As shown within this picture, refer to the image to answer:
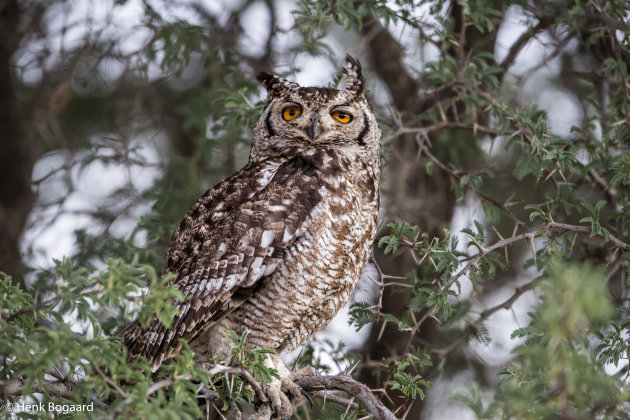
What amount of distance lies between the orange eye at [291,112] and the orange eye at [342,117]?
177 millimetres

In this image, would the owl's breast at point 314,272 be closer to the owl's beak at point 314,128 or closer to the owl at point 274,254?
the owl at point 274,254

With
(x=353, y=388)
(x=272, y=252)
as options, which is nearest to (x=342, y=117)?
(x=272, y=252)

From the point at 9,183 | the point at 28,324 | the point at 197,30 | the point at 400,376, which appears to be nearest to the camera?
the point at 28,324

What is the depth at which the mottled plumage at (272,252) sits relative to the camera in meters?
2.79

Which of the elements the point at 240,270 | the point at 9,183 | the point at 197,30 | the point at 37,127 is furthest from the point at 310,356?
the point at 9,183

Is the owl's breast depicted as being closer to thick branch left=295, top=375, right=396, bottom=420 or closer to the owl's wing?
the owl's wing

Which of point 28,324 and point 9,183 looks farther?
point 9,183

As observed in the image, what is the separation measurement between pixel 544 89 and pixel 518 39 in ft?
5.62

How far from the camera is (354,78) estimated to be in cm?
341

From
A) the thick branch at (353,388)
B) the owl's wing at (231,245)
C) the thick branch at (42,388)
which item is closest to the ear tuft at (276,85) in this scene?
the owl's wing at (231,245)

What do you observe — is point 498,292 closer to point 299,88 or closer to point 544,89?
point 544,89

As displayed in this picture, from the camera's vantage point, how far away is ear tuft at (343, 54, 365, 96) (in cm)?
339

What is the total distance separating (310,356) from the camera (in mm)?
3527

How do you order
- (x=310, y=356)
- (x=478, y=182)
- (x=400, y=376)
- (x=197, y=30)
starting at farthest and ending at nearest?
(x=197, y=30), (x=310, y=356), (x=478, y=182), (x=400, y=376)
